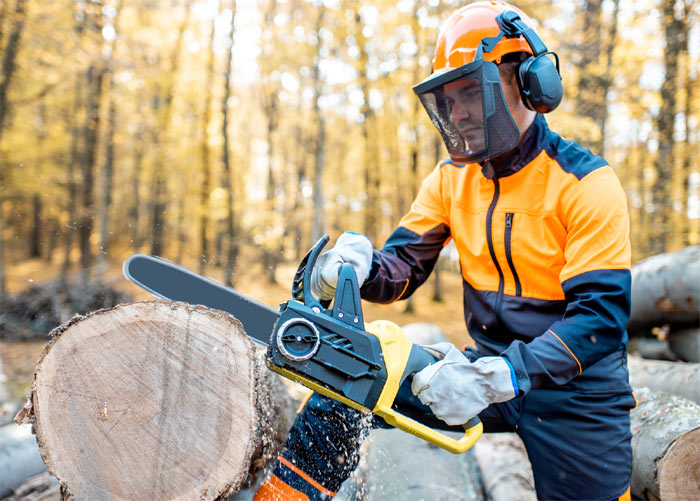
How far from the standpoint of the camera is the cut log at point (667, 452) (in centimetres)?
173

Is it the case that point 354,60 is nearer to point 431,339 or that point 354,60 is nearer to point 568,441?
point 431,339

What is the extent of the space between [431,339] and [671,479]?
9.09 feet

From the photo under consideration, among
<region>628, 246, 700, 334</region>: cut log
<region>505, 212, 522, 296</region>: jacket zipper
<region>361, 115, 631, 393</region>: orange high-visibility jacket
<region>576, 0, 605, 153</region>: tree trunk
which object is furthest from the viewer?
<region>576, 0, 605, 153</region>: tree trunk

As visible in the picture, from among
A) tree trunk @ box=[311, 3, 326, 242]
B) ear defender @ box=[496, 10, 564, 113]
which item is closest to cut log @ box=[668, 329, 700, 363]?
ear defender @ box=[496, 10, 564, 113]

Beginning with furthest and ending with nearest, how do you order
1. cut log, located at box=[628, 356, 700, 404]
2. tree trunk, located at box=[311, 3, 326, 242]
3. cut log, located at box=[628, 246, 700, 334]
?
1. tree trunk, located at box=[311, 3, 326, 242]
2. cut log, located at box=[628, 246, 700, 334]
3. cut log, located at box=[628, 356, 700, 404]

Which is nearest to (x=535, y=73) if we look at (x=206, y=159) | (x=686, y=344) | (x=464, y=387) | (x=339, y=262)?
(x=339, y=262)

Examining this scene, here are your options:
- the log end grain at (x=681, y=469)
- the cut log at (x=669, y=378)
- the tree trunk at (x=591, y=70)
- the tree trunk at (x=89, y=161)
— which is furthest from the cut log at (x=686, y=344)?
the tree trunk at (x=89, y=161)

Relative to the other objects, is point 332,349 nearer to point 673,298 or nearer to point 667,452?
point 667,452

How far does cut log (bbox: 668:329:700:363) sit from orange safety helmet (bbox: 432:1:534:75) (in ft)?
10.5

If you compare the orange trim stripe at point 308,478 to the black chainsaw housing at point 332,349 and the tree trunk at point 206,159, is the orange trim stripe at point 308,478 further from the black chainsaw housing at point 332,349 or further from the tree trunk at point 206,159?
the tree trunk at point 206,159

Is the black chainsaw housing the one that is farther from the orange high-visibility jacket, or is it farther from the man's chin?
the man's chin

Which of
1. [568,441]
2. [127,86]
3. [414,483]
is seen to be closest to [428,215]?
[568,441]

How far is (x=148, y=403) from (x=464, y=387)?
96 cm

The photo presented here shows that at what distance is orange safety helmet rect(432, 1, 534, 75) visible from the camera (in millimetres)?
1662
